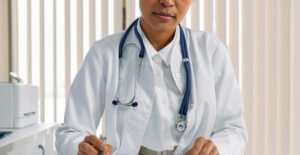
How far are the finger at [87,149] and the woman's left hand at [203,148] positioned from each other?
0.28m

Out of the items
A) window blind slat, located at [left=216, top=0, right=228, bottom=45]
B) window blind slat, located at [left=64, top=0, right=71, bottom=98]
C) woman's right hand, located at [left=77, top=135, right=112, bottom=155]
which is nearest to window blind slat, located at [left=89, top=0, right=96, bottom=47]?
window blind slat, located at [left=64, top=0, right=71, bottom=98]

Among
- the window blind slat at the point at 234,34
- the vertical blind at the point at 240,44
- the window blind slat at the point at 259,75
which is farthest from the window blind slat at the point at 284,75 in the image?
the window blind slat at the point at 234,34

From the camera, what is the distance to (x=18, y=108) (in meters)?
2.13

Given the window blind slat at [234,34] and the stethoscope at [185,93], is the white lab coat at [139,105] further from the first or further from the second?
the window blind slat at [234,34]

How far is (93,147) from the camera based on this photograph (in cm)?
91

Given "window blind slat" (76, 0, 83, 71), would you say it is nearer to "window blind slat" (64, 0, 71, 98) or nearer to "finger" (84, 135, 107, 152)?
"window blind slat" (64, 0, 71, 98)

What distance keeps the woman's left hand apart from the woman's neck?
0.41 meters

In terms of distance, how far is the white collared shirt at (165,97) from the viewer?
1.10 meters

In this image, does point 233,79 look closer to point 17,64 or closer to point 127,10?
point 127,10

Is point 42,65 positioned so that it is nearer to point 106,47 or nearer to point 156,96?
point 106,47

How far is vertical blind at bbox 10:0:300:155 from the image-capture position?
2.56 m

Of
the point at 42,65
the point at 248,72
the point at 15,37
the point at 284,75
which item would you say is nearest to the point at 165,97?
the point at 248,72

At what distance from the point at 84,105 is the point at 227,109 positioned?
503mm

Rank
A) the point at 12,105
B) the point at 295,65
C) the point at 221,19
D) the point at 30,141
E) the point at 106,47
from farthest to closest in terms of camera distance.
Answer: the point at 221,19 < the point at 295,65 < the point at 12,105 < the point at 30,141 < the point at 106,47
